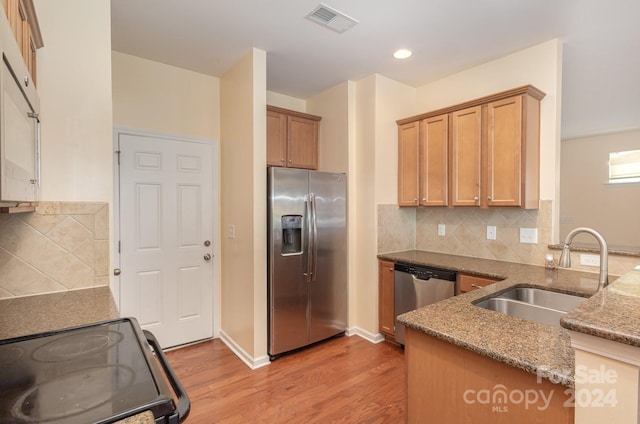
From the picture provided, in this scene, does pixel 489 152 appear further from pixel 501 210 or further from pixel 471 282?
pixel 471 282

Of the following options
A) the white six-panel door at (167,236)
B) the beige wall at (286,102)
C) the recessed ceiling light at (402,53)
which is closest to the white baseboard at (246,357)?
the white six-panel door at (167,236)

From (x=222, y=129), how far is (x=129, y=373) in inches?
108

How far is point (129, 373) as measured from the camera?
957 millimetres

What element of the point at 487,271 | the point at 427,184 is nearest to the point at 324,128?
the point at 427,184

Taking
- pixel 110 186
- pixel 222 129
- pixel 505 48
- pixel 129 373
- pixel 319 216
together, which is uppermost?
pixel 505 48

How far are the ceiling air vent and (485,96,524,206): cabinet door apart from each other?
54.1 inches

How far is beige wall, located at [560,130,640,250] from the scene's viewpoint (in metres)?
5.37

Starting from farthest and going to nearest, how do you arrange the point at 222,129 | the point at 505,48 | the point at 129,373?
the point at 222,129 → the point at 505,48 → the point at 129,373

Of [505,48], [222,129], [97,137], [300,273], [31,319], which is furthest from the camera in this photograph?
[222,129]

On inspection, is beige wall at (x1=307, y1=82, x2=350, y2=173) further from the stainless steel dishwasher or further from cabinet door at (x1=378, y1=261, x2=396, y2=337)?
the stainless steel dishwasher

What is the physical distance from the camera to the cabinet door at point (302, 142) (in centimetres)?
357

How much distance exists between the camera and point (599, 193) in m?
5.70

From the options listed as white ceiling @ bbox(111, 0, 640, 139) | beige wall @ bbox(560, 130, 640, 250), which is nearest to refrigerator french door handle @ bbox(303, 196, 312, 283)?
white ceiling @ bbox(111, 0, 640, 139)

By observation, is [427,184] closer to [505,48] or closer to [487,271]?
[487,271]
